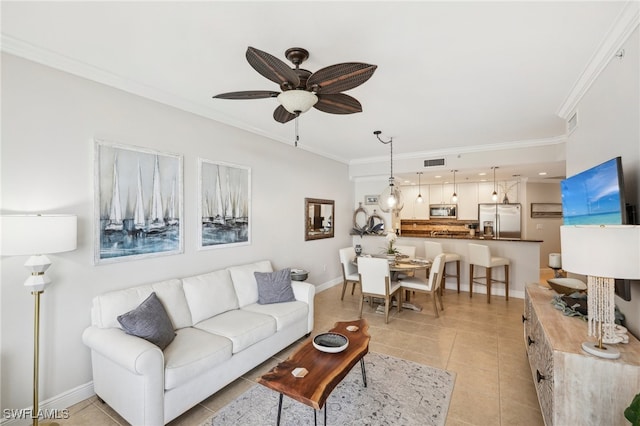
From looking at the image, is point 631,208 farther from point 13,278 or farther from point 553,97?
point 13,278

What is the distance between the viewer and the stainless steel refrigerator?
754cm

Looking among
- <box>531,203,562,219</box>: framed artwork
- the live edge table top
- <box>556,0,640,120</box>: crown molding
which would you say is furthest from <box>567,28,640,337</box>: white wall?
<box>531,203,562,219</box>: framed artwork

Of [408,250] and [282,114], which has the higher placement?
[282,114]

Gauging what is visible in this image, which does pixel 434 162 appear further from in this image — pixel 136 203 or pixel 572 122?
pixel 136 203

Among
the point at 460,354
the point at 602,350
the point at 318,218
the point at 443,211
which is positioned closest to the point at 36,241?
the point at 602,350

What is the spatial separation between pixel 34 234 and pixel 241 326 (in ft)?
5.41

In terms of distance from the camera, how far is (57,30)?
1.94 m

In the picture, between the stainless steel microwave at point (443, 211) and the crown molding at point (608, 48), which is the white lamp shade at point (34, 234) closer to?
the crown molding at point (608, 48)

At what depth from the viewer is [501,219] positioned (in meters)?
7.64

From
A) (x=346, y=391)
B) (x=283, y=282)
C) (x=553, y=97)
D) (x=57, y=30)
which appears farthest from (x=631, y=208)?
(x=57, y=30)

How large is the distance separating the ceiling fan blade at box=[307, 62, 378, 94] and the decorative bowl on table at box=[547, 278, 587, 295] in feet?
8.02

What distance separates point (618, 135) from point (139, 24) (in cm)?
331

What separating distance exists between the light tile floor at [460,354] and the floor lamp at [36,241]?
90 centimetres

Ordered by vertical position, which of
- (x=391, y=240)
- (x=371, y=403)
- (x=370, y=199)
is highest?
(x=370, y=199)
